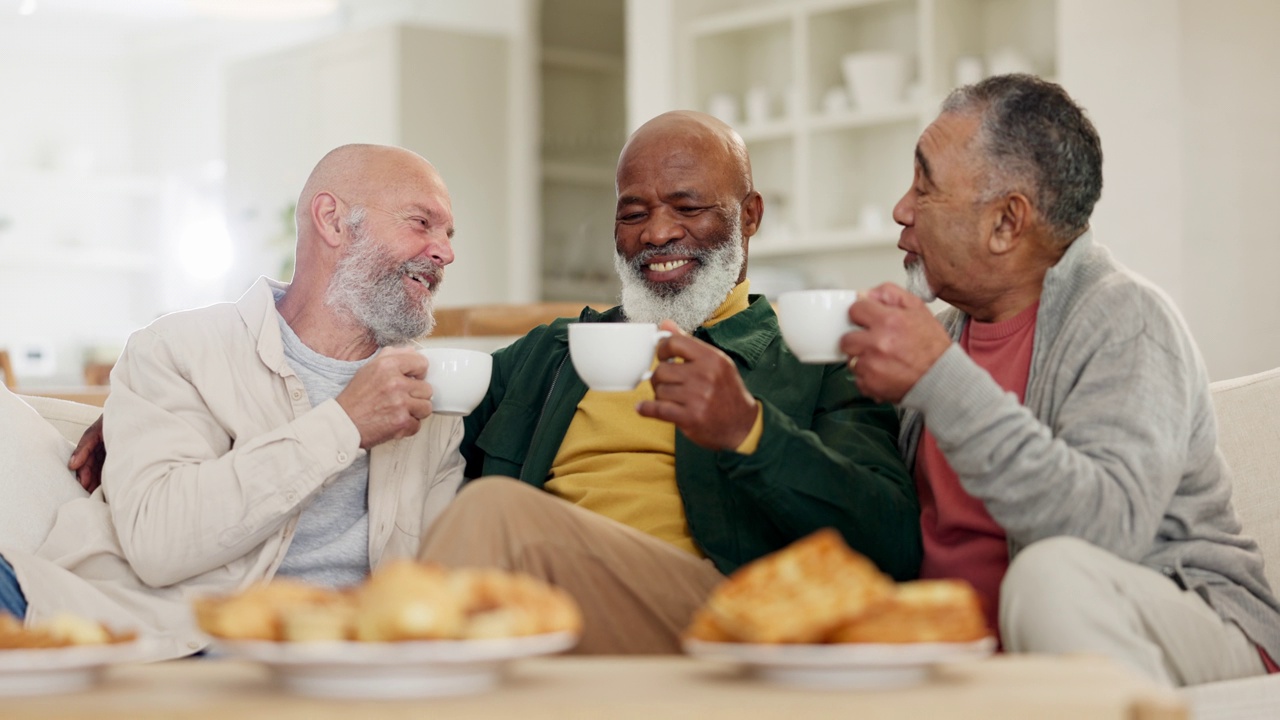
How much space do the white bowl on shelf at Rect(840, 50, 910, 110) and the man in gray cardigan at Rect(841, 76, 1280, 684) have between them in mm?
3083

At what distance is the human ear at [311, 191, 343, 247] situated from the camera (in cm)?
224

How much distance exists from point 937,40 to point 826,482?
3.38 metres

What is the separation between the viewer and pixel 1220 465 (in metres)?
1.66

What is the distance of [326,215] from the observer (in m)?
2.25

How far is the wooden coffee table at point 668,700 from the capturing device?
0.94 meters

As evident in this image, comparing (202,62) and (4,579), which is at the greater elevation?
(202,62)

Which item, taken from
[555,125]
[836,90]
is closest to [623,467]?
[836,90]

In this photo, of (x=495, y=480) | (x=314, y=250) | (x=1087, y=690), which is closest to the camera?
(x=1087, y=690)

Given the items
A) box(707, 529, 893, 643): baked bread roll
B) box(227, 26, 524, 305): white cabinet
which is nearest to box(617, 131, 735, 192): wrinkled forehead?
box(707, 529, 893, 643): baked bread roll

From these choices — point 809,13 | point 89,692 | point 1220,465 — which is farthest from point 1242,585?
point 809,13

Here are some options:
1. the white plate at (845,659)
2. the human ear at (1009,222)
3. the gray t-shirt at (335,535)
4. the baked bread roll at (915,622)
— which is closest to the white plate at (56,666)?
the white plate at (845,659)

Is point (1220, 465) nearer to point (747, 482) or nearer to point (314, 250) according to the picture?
point (747, 482)

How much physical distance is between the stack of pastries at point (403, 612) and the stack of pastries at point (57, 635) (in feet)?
0.36

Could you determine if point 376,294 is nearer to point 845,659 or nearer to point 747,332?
point 747,332
